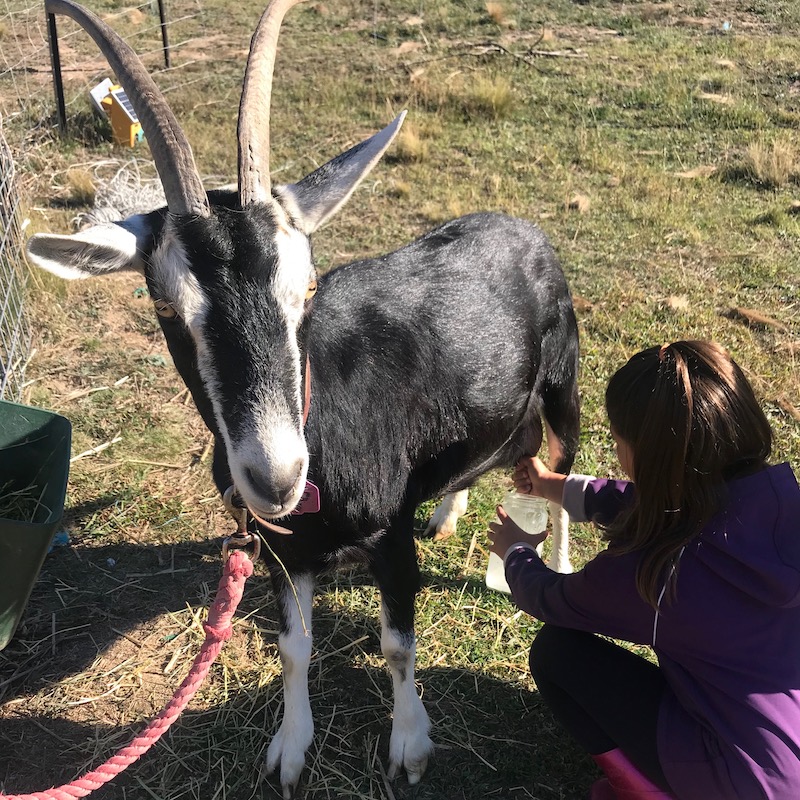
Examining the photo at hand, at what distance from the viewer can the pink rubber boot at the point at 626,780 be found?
8.11 feet

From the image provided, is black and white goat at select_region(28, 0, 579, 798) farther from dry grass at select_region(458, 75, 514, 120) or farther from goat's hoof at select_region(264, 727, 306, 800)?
dry grass at select_region(458, 75, 514, 120)

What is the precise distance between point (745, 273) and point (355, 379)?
4459mm

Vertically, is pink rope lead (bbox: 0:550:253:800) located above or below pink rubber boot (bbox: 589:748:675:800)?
above

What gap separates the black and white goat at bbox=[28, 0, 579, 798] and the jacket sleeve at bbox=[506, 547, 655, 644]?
55 centimetres

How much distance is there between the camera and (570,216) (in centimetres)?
699

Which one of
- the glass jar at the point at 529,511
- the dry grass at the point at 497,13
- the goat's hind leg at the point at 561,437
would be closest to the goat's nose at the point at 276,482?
the goat's hind leg at the point at 561,437

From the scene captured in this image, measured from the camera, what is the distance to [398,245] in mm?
6508

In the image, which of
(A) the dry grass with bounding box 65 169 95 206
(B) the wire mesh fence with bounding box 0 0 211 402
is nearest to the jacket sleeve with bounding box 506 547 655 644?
(B) the wire mesh fence with bounding box 0 0 211 402

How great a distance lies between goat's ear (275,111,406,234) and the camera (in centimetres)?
259

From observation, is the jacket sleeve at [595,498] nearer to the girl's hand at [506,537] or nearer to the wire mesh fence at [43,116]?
the girl's hand at [506,537]

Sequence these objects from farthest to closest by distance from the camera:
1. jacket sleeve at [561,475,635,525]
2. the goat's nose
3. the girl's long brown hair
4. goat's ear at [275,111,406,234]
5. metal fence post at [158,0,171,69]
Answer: metal fence post at [158,0,171,69] < jacket sleeve at [561,475,635,525] < goat's ear at [275,111,406,234] < the girl's long brown hair < the goat's nose

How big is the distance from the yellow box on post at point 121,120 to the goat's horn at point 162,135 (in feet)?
18.6

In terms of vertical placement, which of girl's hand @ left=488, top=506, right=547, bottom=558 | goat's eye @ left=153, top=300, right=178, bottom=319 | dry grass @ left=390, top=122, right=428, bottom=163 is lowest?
girl's hand @ left=488, top=506, right=547, bottom=558

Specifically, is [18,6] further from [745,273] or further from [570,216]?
[745,273]
